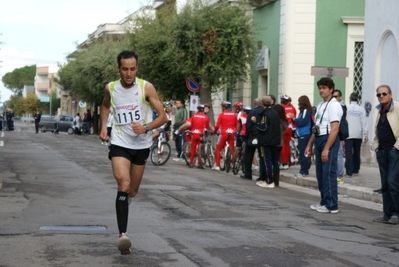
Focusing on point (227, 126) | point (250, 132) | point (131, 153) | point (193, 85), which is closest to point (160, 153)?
point (227, 126)

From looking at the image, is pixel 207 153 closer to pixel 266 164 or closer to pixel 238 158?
pixel 238 158

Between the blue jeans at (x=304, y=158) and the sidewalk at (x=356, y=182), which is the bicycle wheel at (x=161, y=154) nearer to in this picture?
the sidewalk at (x=356, y=182)

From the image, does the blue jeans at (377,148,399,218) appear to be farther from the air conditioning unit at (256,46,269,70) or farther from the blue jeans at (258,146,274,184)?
the air conditioning unit at (256,46,269,70)

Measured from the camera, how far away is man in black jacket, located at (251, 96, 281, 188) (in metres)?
18.8

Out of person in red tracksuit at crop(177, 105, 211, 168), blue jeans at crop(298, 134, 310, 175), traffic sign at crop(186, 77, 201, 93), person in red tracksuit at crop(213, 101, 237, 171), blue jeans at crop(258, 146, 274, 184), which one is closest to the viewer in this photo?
blue jeans at crop(258, 146, 274, 184)

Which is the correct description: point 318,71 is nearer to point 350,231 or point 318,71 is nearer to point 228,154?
point 228,154

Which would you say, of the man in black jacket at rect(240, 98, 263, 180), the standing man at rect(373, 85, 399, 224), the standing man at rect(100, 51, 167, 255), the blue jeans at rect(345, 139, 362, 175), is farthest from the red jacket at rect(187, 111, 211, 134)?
the standing man at rect(100, 51, 167, 255)

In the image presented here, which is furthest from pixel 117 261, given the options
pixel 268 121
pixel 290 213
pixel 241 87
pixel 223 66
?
pixel 241 87

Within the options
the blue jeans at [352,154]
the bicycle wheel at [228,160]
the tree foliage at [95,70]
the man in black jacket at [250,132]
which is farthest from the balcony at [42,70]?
the blue jeans at [352,154]

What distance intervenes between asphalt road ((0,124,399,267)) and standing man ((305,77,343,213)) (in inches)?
11.5

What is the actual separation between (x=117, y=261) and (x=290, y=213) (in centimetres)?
495

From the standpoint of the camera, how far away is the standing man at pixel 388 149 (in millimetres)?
12461

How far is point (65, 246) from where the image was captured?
29.5ft

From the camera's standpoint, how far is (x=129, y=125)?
9023 mm
